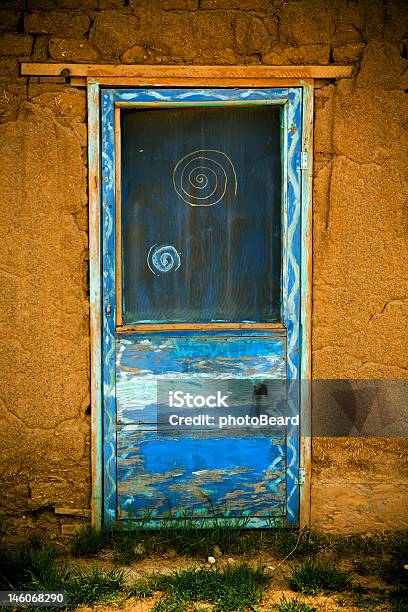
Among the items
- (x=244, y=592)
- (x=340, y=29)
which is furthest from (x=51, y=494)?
(x=340, y=29)

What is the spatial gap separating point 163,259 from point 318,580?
5.66 ft

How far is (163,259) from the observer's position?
346 cm

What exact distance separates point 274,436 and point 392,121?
171 centimetres

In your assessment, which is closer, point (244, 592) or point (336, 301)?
point (244, 592)

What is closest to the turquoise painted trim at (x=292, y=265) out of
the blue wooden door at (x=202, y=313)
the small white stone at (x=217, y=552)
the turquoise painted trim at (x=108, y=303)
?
the blue wooden door at (x=202, y=313)

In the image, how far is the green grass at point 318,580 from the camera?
306cm

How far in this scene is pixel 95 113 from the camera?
3312mm

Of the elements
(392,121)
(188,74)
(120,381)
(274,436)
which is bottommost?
(274,436)

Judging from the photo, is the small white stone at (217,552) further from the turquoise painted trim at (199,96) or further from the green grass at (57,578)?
the turquoise painted trim at (199,96)

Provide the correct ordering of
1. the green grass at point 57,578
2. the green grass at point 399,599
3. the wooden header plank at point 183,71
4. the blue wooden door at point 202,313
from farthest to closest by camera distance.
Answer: the blue wooden door at point 202,313
the wooden header plank at point 183,71
the green grass at point 57,578
the green grass at point 399,599

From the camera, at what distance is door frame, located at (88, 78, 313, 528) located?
3.32m

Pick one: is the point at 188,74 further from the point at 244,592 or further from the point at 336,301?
the point at 244,592

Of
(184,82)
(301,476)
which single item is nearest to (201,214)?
(184,82)

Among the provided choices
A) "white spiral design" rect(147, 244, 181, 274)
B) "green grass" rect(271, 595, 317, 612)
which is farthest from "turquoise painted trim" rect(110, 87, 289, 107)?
"green grass" rect(271, 595, 317, 612)
